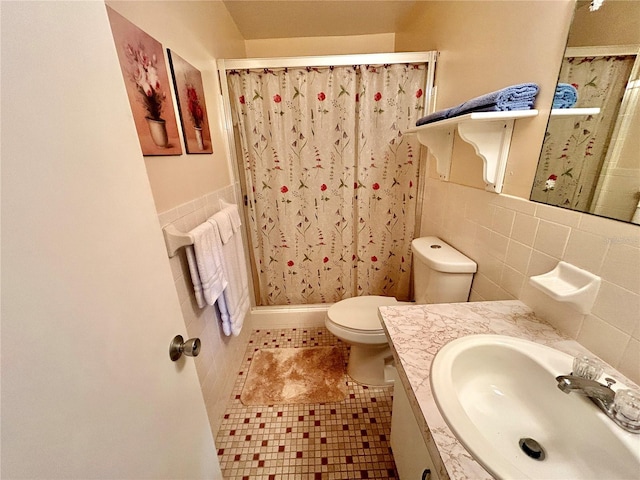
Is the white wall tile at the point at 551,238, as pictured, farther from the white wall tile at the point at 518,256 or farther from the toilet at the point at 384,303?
the toilet at the point at 384,303

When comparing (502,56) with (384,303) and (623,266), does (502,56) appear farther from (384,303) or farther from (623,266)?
(384,303)

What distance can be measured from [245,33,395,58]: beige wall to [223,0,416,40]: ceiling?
0.15 ft

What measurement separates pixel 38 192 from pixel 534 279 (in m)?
1.08

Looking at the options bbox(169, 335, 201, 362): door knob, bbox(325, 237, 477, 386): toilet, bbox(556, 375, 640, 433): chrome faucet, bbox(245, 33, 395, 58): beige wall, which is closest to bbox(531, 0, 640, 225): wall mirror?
bbox(556, 375, 640, 433): chrome faucet

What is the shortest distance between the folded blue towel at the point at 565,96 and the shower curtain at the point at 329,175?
3.08 feet

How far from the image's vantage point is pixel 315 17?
1731mm

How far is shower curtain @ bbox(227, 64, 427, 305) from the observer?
1.59 m

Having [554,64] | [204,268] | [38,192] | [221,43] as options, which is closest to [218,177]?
[204,268]

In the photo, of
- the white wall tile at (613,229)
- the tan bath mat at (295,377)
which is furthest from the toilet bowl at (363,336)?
the white wall tile at (613,229)

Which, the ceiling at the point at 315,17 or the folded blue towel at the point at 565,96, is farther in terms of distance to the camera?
the ceiling at the point at 315,17

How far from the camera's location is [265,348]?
1882 mm

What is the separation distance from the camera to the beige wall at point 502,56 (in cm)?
78

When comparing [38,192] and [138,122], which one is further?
[138,122]

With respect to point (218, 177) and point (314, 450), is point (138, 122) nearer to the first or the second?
point (218, 177)
